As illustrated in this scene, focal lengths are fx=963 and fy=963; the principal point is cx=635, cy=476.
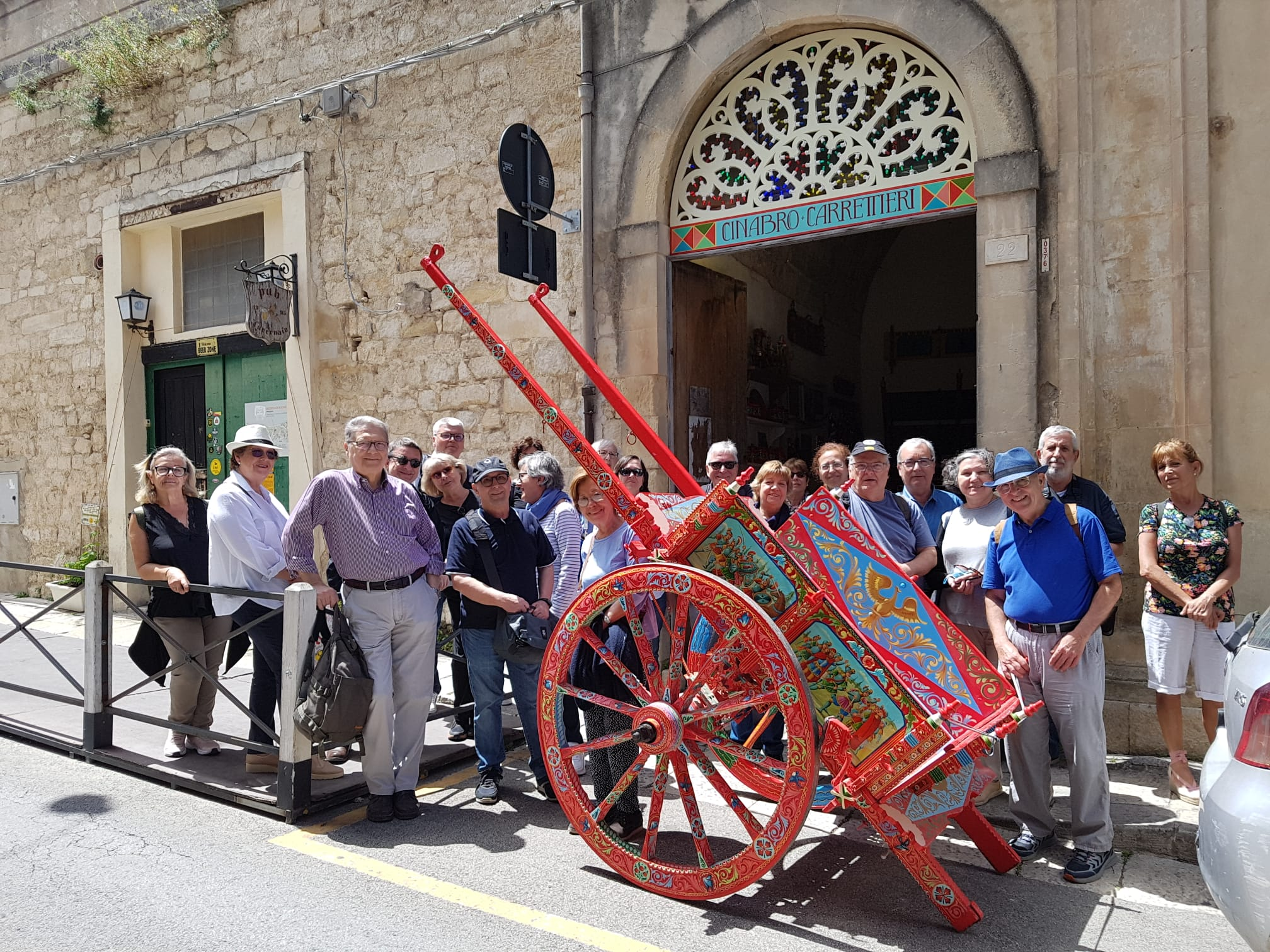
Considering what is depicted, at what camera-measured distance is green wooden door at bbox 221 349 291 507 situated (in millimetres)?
9336

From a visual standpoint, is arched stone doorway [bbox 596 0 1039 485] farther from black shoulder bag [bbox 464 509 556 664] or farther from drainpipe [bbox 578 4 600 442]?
black shoulder bag [bbox 464 509 556 664]

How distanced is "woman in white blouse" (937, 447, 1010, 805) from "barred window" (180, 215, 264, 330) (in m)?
7.90

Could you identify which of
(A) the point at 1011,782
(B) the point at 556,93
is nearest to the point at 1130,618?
(A) the point at 1011,782

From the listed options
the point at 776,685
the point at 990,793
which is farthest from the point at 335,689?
the point at 990,793

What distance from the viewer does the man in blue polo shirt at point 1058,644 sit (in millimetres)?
3760

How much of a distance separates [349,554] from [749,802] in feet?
7.16

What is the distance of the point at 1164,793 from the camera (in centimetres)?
457

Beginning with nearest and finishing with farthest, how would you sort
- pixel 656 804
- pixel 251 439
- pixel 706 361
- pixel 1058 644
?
1. pixel 656 804
2. pixel 1058 644
3. pixel 251 439
4. pixel 706 361

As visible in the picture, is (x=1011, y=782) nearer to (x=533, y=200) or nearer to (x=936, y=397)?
(x=533, y=200)

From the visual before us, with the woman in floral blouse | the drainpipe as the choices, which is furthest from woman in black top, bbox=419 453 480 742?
the woman in floral blouse

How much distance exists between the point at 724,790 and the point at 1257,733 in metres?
1.59

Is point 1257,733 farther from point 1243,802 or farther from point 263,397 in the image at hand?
point 263,397

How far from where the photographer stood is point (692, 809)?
3.36m

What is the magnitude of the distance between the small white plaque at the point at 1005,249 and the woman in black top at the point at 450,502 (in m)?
3.42
